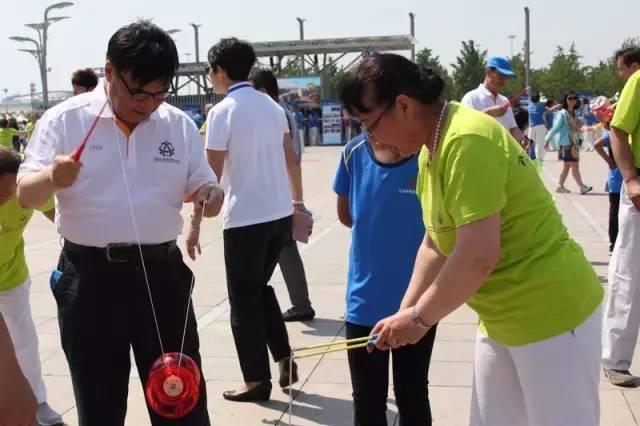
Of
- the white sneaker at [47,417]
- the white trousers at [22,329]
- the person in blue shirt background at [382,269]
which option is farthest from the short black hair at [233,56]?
the white sneaker at [47,417]

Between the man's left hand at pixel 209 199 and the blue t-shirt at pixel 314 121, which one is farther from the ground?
the man's left hand at pixel 209 199

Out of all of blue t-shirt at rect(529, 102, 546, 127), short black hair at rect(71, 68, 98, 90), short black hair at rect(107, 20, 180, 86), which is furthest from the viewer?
blue t-shirt at rect(529, 102, 546, 127)

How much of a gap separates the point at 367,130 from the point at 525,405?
106cm

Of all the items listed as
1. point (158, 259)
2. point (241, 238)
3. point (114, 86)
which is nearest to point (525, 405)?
point (158, 259)

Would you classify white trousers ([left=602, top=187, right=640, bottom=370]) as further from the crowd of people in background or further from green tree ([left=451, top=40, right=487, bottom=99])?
green tree ([left=451, top=40, right=487, bottom=99])

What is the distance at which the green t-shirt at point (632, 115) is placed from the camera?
473cm

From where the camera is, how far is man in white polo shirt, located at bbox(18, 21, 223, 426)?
3.00 meters

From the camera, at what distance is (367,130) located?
8.77 feet

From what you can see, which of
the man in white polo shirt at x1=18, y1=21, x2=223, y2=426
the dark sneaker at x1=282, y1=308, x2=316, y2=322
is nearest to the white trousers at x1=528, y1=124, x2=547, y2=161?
the dark sneaker at x1=282, y1=308, x2=316, y2=322

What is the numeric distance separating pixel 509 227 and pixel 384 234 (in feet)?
3.21

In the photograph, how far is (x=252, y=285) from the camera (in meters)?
4.76

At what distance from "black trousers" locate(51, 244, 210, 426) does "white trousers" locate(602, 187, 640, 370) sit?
2775 mm

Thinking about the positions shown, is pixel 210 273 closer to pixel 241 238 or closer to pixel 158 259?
pixel 241 238

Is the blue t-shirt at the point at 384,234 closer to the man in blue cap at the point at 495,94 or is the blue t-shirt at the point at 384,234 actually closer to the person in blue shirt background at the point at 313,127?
the man in blue cap at the point at 495,94
